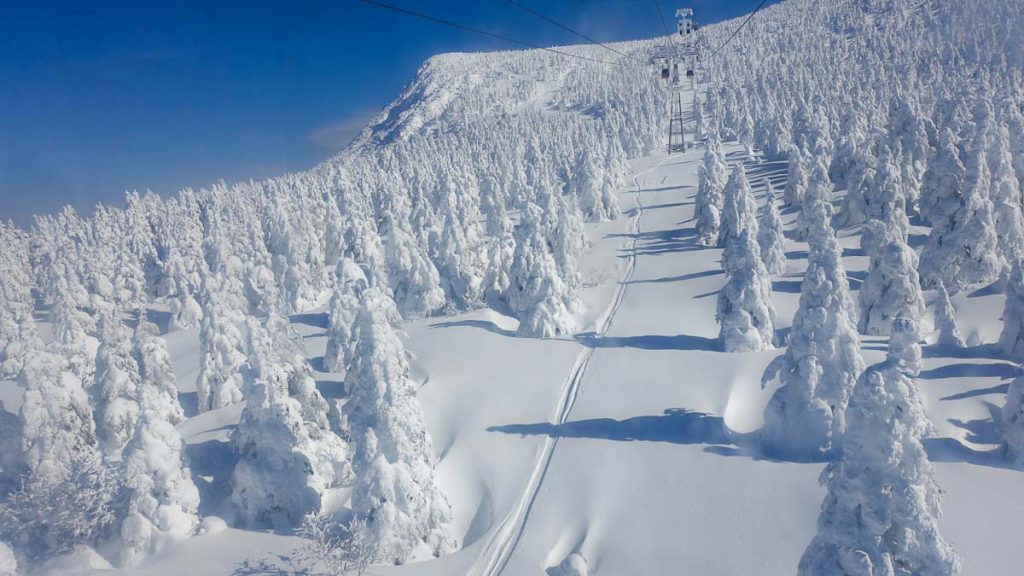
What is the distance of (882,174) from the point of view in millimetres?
49625

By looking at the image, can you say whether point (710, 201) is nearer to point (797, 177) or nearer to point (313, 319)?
point (797, 177)

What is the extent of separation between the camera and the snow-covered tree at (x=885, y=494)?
11.4 metres

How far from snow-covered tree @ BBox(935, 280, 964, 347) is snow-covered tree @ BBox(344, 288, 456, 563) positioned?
30622 mm

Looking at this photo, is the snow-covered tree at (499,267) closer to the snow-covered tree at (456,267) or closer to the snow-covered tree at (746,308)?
the snow-covered tree at (456,267)

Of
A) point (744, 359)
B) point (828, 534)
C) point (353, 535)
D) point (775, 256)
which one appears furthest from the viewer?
point (775, 256)

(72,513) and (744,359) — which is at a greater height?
(72,513)

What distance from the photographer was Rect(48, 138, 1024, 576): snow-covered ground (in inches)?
764

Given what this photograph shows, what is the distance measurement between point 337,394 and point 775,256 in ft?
123

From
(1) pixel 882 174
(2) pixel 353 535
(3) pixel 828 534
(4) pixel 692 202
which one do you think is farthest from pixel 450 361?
(4) pixel 692 202

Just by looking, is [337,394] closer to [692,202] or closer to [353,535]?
[353,535]

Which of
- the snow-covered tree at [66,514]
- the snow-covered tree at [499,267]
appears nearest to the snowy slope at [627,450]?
the snow-covered tree at [66,514]

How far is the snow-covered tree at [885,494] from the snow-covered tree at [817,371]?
10744 millimetres

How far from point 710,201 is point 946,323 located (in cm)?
2899

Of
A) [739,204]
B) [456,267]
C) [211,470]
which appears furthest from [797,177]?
[211,470]
